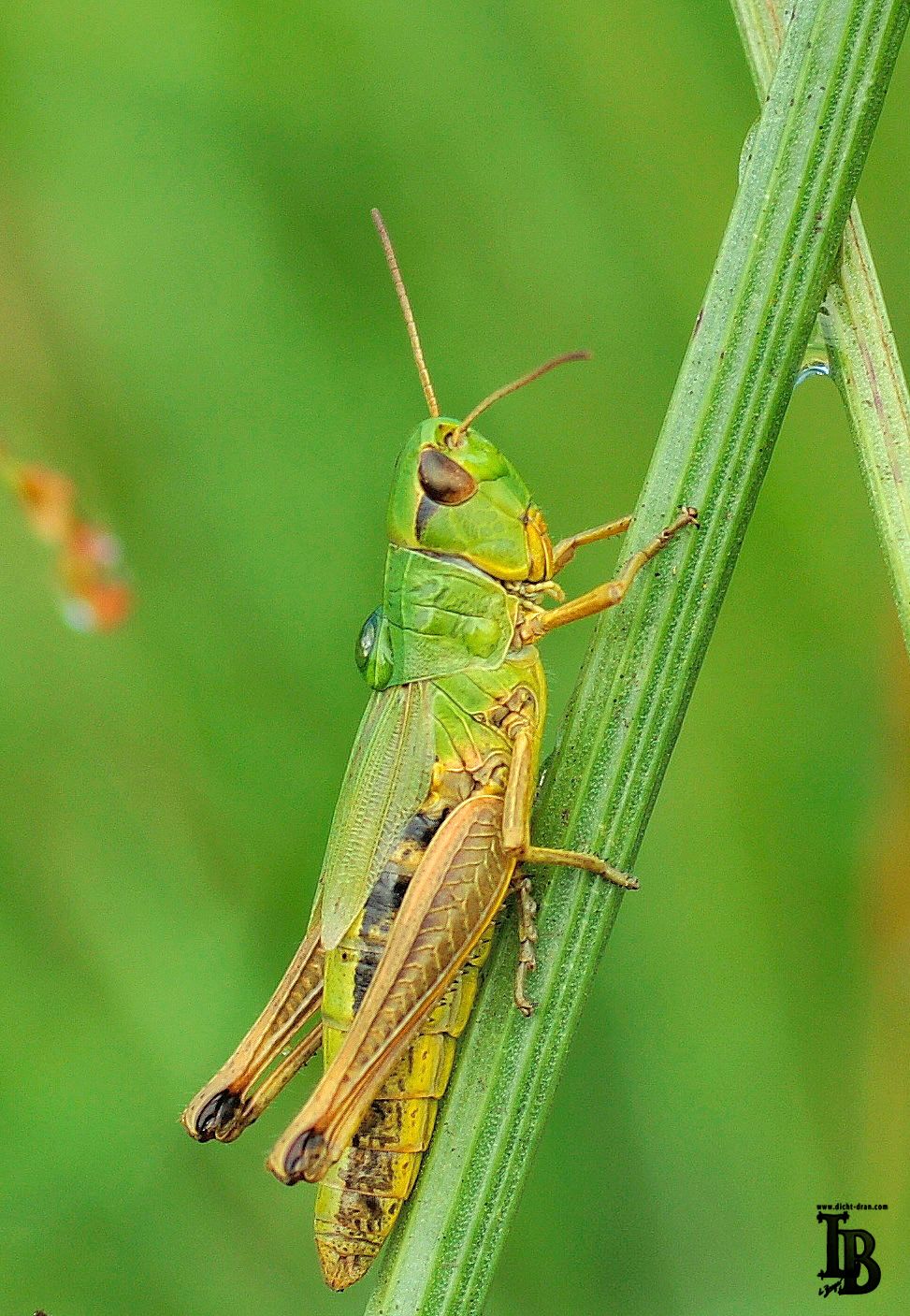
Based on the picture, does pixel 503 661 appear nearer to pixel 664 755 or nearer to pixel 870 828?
pixel 664 755

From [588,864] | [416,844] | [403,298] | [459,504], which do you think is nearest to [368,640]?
[459,504]

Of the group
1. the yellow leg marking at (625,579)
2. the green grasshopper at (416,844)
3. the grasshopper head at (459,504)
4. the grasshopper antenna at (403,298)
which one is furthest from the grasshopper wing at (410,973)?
the grasshopper antenna at (403,298)

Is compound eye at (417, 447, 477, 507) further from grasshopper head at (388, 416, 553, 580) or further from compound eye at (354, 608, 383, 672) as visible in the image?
compound eye at (354, 608, 383, 672)

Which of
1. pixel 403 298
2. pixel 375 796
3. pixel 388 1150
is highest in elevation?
pixel 403 298

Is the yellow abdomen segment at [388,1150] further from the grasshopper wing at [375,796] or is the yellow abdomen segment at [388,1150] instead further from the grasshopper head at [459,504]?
the grasshopper head at [459,504]

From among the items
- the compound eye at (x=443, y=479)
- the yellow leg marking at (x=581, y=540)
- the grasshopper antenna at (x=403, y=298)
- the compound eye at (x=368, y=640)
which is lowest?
the compound eye at (x=368, y=640)

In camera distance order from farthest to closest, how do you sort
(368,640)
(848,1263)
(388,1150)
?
(848,1263) → (368,640) → (388,1150)

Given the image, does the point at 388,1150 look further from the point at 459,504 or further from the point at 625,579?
the point at 459,504

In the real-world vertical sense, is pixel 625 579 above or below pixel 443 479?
below
